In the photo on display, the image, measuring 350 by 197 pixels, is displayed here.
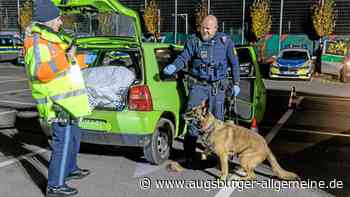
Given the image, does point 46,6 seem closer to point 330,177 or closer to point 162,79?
point 162,79

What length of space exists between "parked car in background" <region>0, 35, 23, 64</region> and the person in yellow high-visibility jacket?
23830 mm

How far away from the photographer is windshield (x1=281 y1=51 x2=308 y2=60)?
Result: 23156mm

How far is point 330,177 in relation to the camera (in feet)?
18.3

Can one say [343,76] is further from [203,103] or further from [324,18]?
[203,103]

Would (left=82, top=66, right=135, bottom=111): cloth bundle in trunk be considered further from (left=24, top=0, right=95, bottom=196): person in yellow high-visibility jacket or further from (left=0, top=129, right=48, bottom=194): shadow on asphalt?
(left=24, top=0, right=95, bottom=196): person in yellow high-visibility jacket

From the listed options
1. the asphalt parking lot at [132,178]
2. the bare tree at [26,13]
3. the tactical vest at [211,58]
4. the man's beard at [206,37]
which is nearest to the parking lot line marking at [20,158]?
the asphalt parking lot at [132,178]

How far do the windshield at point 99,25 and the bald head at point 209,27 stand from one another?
1.50 meters

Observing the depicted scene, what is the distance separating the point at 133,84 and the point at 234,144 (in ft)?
5.14

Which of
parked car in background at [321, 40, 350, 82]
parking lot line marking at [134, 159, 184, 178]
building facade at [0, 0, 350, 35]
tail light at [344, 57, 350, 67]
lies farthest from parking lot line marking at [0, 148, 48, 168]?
building facade at [0, 0, 350, 35]

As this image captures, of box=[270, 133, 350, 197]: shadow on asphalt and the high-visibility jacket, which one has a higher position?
the high-visibility jacket

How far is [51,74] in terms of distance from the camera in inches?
167

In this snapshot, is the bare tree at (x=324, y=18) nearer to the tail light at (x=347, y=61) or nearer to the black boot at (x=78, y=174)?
the tail light at (x=347, y=61)

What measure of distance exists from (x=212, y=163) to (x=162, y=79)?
1.30 meters

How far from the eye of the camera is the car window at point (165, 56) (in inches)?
245
